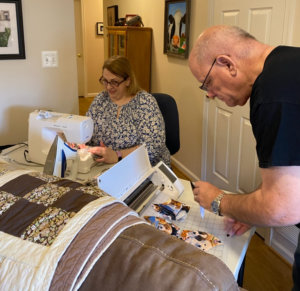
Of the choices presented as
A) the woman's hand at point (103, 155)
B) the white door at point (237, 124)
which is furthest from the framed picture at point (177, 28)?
the woman's hand at point (103, 155)

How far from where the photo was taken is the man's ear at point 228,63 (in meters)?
1.01

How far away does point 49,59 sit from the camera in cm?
246

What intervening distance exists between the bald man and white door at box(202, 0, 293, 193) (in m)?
1.21

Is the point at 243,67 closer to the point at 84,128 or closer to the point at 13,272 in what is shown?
the point at 13,272

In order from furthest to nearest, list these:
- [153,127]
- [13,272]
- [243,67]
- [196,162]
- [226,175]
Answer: [196,162] < [226,175] < [153,127] < [243,67] < [13,272]

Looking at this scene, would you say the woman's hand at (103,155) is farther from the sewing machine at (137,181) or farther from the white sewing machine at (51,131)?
the sewing machine at (137,181)

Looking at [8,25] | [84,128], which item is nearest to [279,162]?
[84,128]

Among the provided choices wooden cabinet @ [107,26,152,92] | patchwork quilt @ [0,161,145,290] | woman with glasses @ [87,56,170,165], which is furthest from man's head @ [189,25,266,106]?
wooden cabinet @ [107,26,152,92]

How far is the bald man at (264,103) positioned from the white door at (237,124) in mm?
1215

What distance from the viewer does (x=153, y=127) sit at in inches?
77.5

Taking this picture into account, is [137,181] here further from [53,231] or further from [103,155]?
[53,231]

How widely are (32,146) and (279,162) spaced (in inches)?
52.2

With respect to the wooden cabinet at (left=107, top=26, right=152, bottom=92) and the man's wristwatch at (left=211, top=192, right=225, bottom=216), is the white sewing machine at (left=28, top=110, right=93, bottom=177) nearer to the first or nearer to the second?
the man's wristwatch at (left=211, top=192, right=225, bottom=216)

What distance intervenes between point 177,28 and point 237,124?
4.43 ft
